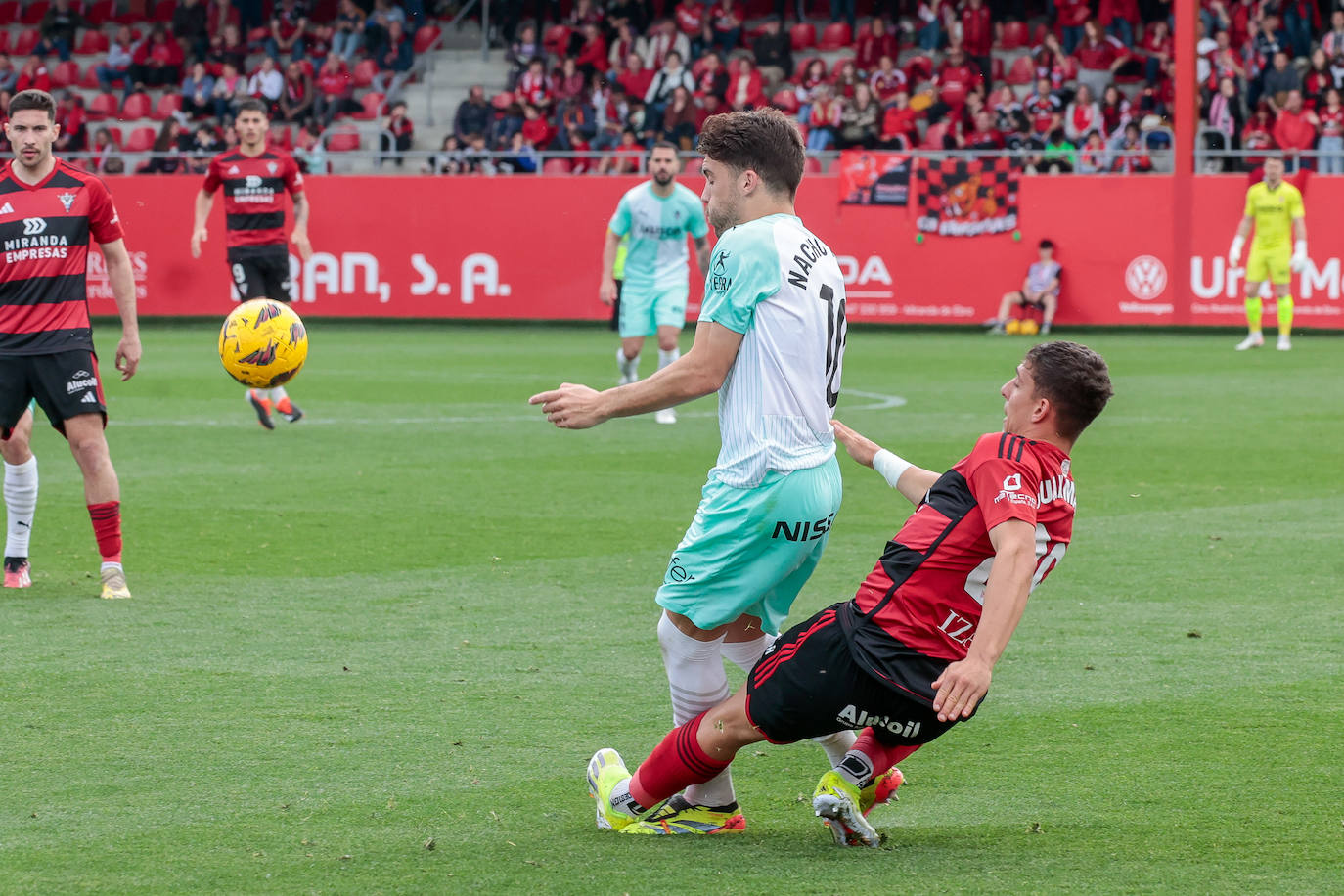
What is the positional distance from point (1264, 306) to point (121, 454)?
1790cm

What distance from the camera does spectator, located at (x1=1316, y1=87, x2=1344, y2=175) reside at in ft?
80.7

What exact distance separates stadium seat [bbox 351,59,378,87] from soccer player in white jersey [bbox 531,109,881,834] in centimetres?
2896

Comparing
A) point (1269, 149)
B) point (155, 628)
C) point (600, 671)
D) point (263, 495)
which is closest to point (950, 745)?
point (600, 671)

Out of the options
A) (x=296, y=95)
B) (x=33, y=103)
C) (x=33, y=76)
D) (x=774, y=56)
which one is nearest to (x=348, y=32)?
(x=296, y=95)

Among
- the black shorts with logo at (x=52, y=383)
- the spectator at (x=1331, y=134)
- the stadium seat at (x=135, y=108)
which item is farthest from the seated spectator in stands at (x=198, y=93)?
the black shorts with logo at (x=52, y=383)

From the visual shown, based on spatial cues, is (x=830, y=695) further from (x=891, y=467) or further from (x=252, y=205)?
(x=252, y=205)

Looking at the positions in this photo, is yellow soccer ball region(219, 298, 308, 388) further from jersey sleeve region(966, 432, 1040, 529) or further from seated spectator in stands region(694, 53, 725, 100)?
seated spectator in stands region(694, 53, 725, 100)

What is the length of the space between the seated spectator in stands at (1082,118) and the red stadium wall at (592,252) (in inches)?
73.8

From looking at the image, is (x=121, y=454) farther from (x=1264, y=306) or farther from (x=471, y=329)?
(x=1264, y=306)

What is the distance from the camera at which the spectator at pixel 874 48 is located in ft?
97.6

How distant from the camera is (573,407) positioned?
4445mm

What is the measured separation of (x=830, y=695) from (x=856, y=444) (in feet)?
2.59

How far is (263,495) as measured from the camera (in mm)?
11031

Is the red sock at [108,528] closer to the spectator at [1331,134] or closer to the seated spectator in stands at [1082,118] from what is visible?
the spectator at [1331,134]
